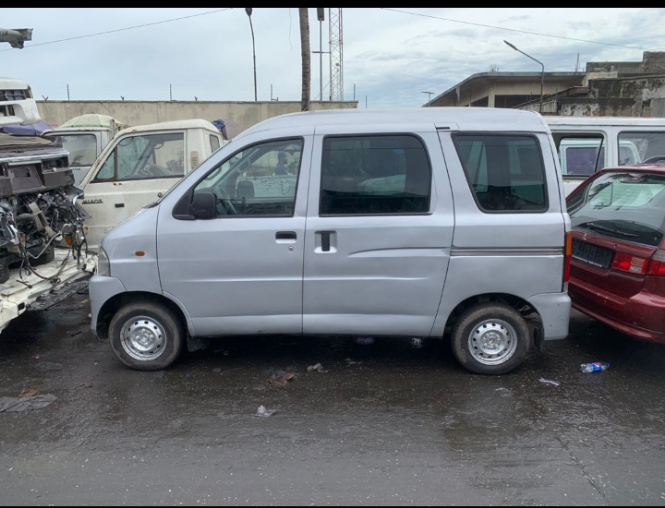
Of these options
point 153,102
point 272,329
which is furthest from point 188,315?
point 153,102

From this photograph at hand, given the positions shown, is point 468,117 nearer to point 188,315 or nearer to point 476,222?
point 476,222

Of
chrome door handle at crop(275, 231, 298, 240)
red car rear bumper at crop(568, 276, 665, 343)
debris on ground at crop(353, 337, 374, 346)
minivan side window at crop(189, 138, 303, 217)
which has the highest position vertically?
minivan side window at crop(189, 138, 303, 217)

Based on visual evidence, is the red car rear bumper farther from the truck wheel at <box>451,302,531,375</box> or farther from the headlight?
the headlight

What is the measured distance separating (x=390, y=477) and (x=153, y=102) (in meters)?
20.7

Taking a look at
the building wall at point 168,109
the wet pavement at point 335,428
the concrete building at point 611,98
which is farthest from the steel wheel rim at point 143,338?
the concrete building at point 611,98

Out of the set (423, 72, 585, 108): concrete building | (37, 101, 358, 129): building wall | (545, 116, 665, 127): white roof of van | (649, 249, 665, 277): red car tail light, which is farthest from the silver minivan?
(423, 72, 585, 108): concrete building

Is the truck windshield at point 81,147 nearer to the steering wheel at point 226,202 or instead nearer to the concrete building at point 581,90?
the steering wheel at point 226,202

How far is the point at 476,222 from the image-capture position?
390 centimetres

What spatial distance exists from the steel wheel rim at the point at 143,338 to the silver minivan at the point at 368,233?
0.29m

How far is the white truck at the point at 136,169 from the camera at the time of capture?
6852 mm

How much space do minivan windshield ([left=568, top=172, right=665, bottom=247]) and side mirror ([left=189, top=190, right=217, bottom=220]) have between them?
350 cm

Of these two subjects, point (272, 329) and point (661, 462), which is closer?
point (661, 462)

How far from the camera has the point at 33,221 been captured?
4.99 meters

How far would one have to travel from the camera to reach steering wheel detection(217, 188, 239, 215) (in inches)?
160
